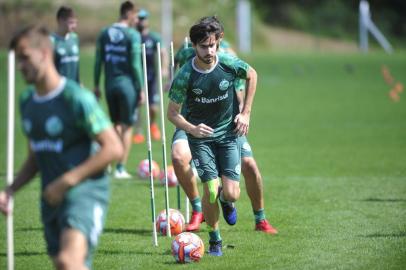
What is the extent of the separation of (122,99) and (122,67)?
1.75ft

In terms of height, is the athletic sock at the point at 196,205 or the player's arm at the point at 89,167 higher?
the player's arm at the point at 89,167

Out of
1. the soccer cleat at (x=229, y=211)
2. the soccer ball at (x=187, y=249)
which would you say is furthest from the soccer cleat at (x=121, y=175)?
the soccer ball at (x=187, y=249)

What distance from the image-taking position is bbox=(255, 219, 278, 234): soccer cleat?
9875mm

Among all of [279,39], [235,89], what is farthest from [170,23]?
[235,89]

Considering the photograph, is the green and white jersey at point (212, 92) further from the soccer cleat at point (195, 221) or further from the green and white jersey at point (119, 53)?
the green and white jersey at point (119, 53)

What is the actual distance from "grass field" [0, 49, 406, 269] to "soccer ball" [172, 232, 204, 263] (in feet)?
0.30

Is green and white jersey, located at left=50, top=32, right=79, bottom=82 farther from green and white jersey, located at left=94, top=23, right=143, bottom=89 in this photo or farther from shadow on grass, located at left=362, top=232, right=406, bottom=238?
shadow on grass, located at left=362, top=232, right=406, bottom=238

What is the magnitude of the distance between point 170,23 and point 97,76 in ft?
113

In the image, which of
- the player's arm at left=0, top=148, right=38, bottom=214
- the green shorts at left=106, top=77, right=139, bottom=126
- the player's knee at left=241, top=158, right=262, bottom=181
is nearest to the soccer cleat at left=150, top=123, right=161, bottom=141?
the green shorts at left=106, top=77, right=139, bottom=126

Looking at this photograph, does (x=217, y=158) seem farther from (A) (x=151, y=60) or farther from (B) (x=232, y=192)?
(A) (x=151, y=60)

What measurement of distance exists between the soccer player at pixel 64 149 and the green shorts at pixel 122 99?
781 cm

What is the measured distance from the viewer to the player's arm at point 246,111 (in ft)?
28.7

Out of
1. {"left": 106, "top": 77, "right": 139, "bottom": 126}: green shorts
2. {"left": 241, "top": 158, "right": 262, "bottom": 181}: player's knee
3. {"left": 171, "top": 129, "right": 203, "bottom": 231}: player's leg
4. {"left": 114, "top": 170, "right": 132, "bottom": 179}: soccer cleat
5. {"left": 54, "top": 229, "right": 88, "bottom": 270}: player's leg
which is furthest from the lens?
{"left": 114, "top": 170, "right": 132, "bottom": 179}: soccer cleat

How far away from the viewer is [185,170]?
32.6 feet
